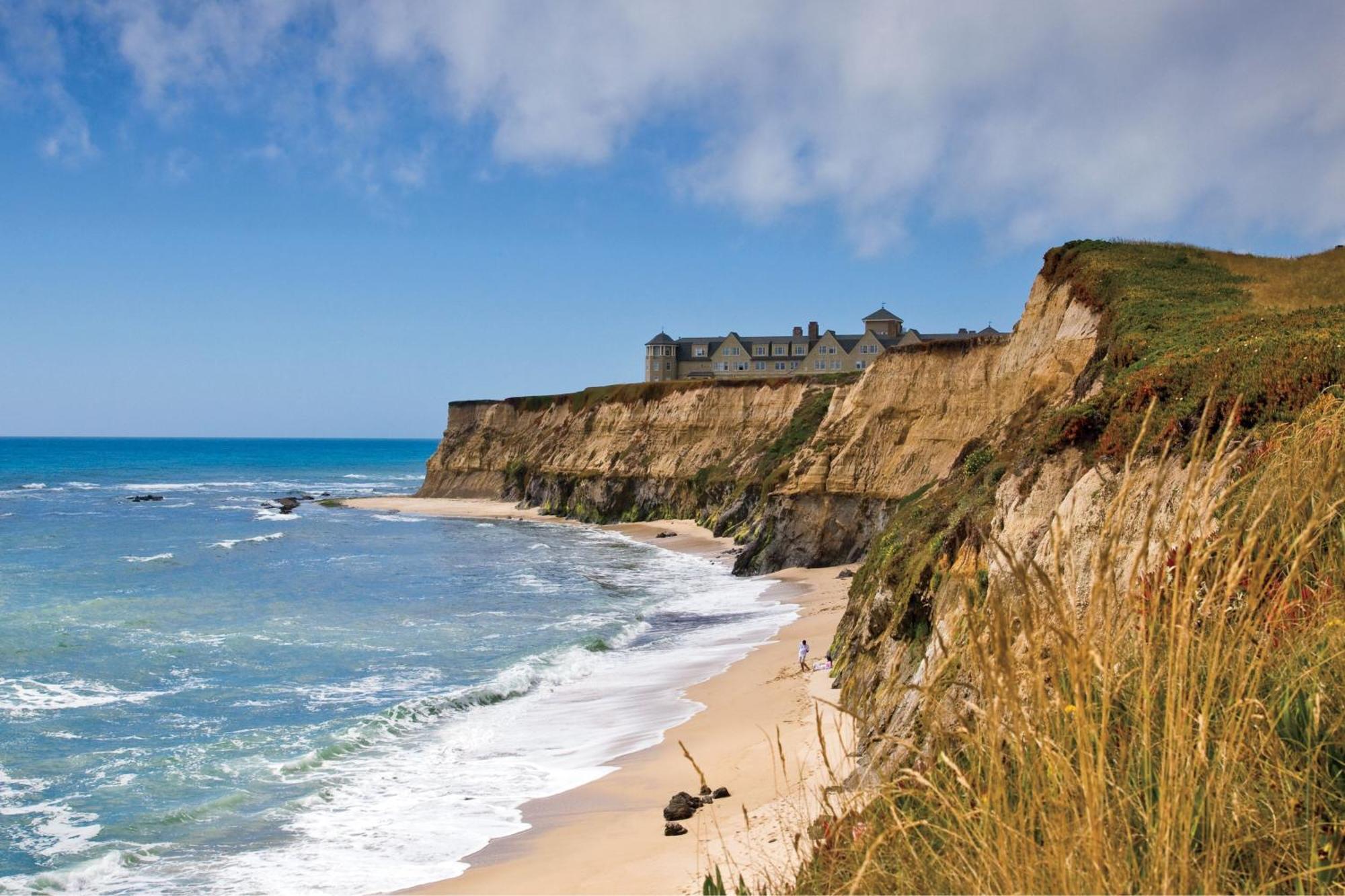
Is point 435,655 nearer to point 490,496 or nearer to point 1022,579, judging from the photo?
point 1022,579

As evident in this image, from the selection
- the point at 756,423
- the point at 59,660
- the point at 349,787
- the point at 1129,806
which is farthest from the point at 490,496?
the point at 1129,806

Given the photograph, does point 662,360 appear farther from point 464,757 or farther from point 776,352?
point 464,757

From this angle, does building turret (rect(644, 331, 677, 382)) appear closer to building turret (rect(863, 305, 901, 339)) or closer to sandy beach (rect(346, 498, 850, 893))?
building turret (rect(863, 305, 901, 339))

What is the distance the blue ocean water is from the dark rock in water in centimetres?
246

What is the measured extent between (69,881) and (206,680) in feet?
32.9

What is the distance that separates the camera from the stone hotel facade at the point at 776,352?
8969cm

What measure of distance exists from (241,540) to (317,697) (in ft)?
111

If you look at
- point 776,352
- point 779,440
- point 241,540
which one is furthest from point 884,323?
point 241,540

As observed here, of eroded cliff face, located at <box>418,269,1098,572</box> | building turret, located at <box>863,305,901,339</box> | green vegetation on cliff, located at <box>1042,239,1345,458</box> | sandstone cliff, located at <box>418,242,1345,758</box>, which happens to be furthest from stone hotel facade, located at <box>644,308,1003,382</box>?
green vegetation on cliff, located at <box>1042,239,1345,458</box>

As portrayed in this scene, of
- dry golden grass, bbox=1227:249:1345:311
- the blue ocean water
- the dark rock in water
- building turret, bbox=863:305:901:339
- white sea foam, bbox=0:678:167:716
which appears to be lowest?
white sea foam, bbox=0:678:167:716

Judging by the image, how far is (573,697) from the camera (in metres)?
19.8

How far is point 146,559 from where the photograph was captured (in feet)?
138

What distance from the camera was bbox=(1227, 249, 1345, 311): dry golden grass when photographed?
67.1ft

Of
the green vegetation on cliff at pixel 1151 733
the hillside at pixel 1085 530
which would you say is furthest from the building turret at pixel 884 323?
the green vegetation on cliff at pixel 1151 733
